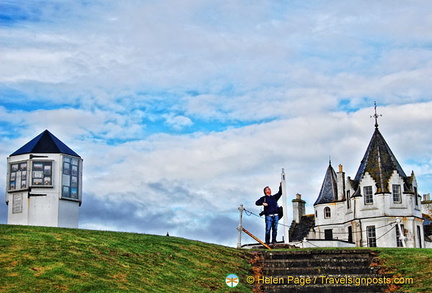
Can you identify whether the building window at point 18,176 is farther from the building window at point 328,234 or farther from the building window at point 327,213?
the building window at point 327,213

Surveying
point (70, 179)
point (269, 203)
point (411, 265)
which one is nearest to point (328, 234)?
point (269, 203)

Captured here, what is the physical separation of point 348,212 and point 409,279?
128 feet

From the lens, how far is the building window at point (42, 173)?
34156 millimetres

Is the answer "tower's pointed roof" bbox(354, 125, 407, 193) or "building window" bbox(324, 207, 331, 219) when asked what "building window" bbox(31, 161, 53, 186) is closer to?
"tower's pointed roof" bbox(354, 125, 407, 193)

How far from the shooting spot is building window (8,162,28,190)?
34438 mm

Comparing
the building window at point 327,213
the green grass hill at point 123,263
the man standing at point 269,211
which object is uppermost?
the building window at point 327,213

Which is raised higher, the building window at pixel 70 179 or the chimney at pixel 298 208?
the chimney at pixel 298 208

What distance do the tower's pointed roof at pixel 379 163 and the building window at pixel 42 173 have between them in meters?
35.4

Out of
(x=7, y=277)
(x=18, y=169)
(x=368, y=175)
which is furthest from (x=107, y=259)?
(x=368, y=175)

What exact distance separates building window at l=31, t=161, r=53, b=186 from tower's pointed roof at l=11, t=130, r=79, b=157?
71cm

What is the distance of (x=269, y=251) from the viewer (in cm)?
2938

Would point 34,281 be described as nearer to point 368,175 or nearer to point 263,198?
point 263,198

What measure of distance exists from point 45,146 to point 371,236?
115 feet

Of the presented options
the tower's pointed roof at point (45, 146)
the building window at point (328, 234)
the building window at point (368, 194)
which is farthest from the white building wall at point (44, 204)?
the building window at point (328, 234)
